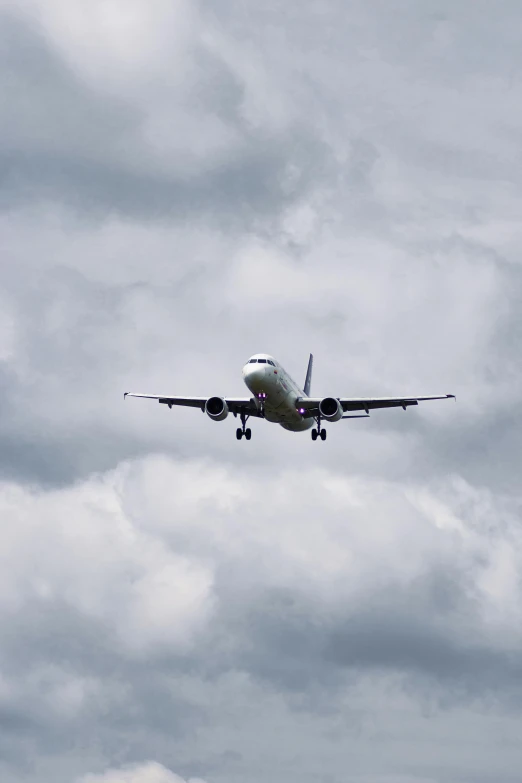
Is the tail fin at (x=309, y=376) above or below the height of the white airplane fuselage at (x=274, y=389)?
above

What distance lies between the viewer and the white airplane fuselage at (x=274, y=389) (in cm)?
10494

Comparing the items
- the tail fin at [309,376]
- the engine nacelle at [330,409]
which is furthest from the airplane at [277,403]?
the tail fin at [309,376]

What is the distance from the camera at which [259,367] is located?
105 meters

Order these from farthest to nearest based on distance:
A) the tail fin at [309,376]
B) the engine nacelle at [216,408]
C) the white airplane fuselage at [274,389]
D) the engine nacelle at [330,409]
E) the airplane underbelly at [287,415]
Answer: the tail fin at [309,376], the engine nacelle at [330,409], the engine nacelle at [216,408], the airplane underbelly at [287,415], the white airplane fuselage at [274,389]

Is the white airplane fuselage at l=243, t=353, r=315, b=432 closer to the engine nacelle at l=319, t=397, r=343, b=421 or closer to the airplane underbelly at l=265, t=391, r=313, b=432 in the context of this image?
the airplane underbelly at l=265, t=391, r=313, b=432

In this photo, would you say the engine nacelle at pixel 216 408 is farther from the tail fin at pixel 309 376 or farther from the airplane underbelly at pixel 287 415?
the tail fin at pixel 309 376

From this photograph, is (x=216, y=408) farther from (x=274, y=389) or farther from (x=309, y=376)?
(x=309, y=376)

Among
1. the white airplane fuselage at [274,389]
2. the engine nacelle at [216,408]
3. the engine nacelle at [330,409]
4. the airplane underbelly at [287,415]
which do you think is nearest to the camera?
the white airplane fuselage at [274,389]

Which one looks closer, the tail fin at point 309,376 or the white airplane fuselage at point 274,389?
the white airplane fuselage at point 274,389

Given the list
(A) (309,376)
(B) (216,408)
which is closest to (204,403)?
(B) (216,408)

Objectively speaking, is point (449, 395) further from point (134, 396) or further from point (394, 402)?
point (134, 396)

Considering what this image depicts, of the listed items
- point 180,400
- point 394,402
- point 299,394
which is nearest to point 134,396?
point 180,400

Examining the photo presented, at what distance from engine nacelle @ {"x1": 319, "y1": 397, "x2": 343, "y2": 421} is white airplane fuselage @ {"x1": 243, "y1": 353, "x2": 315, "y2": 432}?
2.35 meters

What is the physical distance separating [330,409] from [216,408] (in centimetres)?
1020
